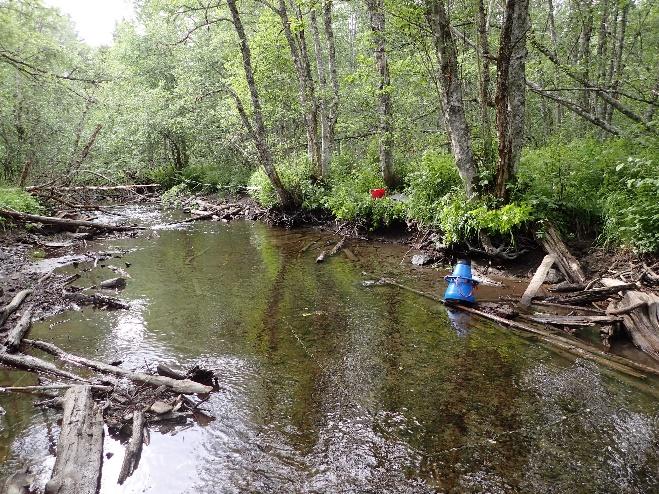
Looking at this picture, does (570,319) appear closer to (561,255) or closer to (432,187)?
(561,255)

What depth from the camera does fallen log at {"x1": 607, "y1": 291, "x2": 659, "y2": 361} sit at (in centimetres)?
574

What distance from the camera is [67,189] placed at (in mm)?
17781

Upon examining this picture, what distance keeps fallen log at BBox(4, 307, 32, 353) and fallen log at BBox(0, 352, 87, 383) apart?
282 mm

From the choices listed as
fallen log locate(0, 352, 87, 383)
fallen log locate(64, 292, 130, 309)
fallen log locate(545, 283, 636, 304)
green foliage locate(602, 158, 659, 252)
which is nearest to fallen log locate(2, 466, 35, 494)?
fallen log locate(0, 352, 87, 383)

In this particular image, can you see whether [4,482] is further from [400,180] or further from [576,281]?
[400,180]

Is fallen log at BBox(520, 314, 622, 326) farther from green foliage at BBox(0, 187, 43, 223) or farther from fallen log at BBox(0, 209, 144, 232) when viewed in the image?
green foliage at BBox(0, 187, 43, 223)

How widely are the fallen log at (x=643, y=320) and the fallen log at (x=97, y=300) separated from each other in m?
7.86

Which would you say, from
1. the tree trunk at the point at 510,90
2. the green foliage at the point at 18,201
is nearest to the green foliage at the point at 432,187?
the tree trunk at the point at 510,90

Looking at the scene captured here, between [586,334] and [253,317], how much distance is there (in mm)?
5087

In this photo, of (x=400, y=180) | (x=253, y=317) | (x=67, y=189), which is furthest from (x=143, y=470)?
(x=67, y=189)

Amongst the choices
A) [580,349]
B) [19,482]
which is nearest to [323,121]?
[580,349]

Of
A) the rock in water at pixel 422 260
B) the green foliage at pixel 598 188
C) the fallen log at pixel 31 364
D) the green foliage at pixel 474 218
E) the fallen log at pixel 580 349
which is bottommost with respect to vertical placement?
the rock in water at pixel 422 260

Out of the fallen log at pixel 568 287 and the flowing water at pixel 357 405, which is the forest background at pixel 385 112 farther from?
the flowing water at pixel 357 405

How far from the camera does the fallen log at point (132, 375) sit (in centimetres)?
500
